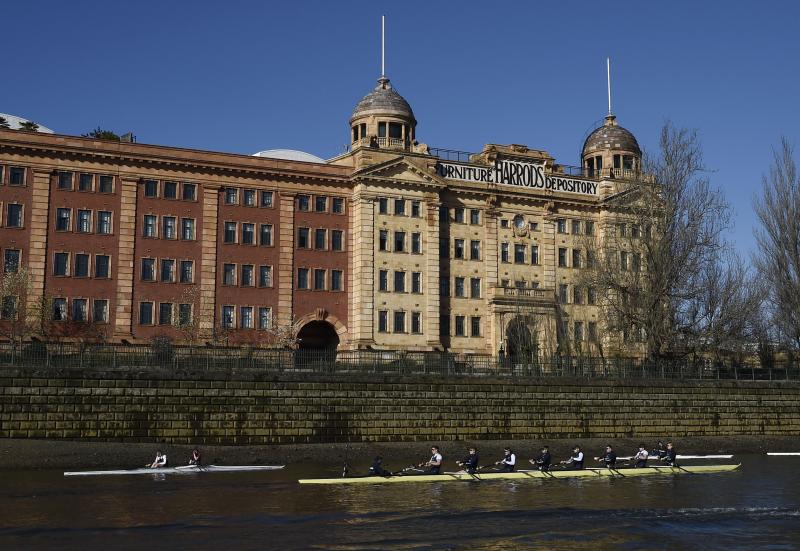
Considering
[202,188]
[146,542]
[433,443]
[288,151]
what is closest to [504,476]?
[433,443]

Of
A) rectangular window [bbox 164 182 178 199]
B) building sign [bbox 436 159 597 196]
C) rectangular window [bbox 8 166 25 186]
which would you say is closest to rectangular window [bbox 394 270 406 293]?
building sign [bbox 436 159 597 196]

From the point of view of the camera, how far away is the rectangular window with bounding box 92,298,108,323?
209ft

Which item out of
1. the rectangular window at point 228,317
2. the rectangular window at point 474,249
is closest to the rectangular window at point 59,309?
the rectangular window at point 228,317

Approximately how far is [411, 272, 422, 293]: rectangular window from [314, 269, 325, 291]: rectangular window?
22.6 ft

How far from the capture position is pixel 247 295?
6881 cm

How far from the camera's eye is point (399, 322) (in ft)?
238

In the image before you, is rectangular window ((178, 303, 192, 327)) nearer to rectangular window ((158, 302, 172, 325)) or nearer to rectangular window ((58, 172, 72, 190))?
rectangular window ((158, 302, 172, 325))

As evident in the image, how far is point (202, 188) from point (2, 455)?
30.0 meters

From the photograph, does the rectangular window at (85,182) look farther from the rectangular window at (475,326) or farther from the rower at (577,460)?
the rower at (577,460)

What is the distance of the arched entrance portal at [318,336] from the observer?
7225 centimetres

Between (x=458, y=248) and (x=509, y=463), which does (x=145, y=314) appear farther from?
(x=509, y=463)

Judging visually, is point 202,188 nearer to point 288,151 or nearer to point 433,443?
point 288,151

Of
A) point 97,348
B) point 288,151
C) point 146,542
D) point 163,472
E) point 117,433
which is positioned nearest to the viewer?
point 146,542

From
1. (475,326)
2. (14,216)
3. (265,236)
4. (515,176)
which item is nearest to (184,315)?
(265,236)
